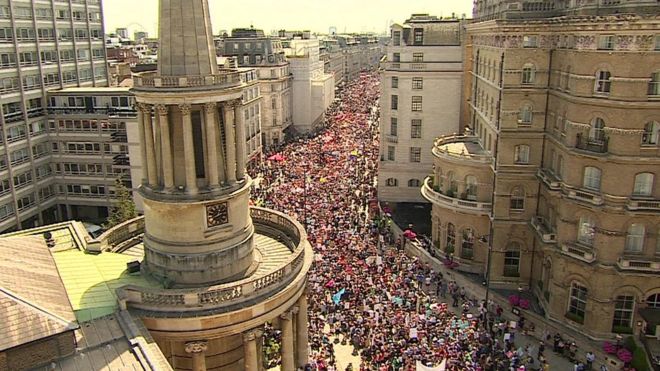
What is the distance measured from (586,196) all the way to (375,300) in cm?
1761

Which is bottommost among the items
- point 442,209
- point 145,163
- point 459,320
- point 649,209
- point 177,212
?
point 459,320

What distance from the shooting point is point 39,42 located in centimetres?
7219

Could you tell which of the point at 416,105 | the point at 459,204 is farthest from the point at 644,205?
the point at 416,105

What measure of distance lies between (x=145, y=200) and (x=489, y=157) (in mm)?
36740

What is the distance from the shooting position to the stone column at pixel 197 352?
84.5ft

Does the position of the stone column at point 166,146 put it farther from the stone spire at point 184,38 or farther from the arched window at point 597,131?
the arched window at point 597,131

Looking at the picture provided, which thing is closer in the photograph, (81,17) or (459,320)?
(459,320)

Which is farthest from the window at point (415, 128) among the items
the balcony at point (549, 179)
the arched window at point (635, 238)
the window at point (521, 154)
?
the arched window at point (635, 238)

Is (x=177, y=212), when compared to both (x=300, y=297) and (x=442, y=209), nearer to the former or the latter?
(x=300, y=297)

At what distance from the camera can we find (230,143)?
2883 centimetres

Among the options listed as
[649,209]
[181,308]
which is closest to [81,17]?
[181,308]

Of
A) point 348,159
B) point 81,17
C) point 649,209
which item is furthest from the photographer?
point 348,159

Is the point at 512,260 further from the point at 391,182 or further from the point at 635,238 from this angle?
the point at 391,182

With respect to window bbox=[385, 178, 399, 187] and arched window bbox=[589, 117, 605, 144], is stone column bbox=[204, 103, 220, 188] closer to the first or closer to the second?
arched window bbox=[589, 117, 605, 144]
